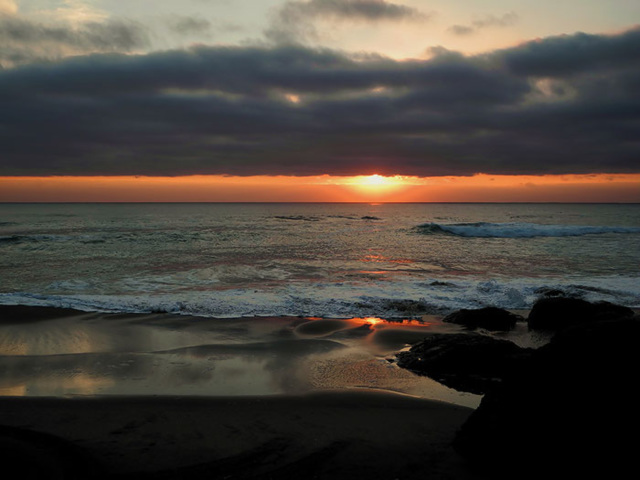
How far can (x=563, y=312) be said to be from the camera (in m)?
9.93

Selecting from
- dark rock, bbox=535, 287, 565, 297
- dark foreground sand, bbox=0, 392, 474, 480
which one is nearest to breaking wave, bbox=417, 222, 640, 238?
dark rock, bbox=535, 287, 565, 297

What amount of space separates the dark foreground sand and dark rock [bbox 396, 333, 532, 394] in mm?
1079

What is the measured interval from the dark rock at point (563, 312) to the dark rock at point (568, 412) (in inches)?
251

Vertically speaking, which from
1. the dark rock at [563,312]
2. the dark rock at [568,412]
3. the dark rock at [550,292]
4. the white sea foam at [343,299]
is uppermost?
the dark rock at [568,412]

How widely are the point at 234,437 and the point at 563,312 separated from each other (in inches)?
334

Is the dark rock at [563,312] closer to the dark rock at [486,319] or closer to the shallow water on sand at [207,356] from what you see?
the dark rock at [486,319]

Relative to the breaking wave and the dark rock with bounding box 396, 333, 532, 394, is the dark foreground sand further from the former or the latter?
the breaking wave

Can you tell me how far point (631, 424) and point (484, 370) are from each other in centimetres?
350

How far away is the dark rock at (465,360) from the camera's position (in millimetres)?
6664

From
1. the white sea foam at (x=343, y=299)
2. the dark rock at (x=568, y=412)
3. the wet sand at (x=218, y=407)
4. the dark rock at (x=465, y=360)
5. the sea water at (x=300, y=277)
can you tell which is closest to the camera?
the dark rock at (x=568, y=412)

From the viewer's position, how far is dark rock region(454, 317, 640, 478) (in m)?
3.46

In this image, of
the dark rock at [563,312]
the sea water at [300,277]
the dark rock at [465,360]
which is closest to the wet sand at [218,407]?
the dark rock at [465,360]

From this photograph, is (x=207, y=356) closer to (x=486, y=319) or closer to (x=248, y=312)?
(x=248, y=312)

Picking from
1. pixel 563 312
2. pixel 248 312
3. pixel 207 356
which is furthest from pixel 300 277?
pixel 563 312
